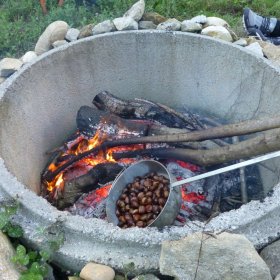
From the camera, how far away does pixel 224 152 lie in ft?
9.92

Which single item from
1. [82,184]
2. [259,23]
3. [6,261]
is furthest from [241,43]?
[6,261]

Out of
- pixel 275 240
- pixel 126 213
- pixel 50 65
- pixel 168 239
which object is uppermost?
pixel 50 65

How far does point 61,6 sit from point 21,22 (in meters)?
0.59

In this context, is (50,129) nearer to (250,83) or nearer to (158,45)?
(158,45)

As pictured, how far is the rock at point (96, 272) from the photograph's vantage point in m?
2.07

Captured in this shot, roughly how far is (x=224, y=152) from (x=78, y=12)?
10.3 feet

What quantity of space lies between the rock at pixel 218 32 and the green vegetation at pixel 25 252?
2.62 meters

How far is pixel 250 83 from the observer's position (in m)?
3.56

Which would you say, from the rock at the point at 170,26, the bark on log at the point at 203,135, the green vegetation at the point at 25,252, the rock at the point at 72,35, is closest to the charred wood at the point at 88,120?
the bark on log at the point at 203,135

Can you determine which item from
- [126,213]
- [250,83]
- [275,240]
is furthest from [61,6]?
[275,240]

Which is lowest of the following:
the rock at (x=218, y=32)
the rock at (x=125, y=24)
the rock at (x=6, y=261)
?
the rock at (x=6, y=261)

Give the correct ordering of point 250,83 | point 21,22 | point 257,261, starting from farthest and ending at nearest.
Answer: point 21,22
point 250,83
point 257,261

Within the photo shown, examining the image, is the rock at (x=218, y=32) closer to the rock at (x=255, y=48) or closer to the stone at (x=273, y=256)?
the rock at (x=255, y=48)

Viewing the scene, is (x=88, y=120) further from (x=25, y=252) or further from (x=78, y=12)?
(x=78, y=12)
